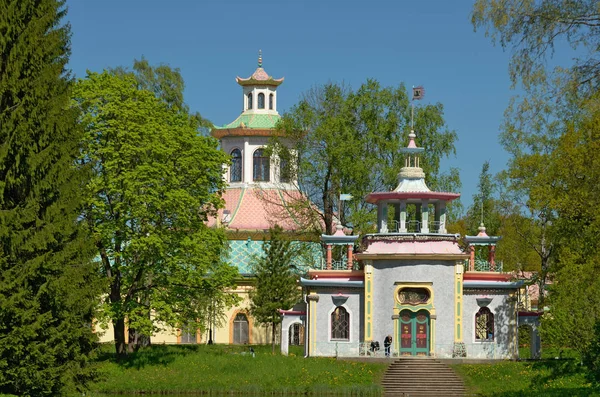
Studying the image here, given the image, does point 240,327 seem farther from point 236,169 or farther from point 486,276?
point 486,276

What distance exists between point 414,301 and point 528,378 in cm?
650

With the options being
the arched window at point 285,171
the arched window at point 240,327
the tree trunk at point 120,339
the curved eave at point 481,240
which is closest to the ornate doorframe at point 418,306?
the curved eave at point 481,240

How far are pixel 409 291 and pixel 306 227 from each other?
12.0 metres

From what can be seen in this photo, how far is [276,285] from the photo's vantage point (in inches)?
2221

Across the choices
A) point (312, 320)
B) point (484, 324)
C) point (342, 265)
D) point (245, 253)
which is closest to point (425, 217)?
point (342, 265)

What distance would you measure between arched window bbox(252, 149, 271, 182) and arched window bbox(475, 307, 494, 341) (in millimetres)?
27109

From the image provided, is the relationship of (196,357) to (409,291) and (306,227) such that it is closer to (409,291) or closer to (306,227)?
(409,291)

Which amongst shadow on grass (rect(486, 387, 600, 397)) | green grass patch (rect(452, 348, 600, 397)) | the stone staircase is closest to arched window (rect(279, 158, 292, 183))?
the stone staircase

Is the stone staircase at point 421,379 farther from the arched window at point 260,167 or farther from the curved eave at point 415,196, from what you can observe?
the arched window at point 260,167

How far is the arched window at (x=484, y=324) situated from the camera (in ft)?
154

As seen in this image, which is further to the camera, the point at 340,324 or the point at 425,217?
the point at 425,217

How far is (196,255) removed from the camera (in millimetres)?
45844

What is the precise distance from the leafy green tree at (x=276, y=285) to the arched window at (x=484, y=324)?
1162 cm

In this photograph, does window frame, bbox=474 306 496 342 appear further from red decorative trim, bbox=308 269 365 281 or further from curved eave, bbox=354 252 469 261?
red decorative trim, bbox=308 269 365 281
